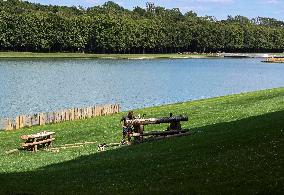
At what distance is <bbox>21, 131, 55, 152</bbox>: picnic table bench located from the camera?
106ft

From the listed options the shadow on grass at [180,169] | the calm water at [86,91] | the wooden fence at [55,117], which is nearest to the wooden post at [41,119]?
the wooden fence at [55,117]

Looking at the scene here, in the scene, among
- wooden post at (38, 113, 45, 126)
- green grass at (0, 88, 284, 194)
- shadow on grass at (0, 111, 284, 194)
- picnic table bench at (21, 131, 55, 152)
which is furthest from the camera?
wooden post at (38, 113, 45, 126)

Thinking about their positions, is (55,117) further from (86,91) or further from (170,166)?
(86,91)

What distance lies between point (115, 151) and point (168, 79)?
88.2 m

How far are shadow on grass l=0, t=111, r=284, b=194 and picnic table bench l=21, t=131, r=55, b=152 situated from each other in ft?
20.8

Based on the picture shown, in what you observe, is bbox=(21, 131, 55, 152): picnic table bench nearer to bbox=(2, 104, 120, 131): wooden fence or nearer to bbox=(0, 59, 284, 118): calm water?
bbox=(2, 104, 120, 131): wooden fence

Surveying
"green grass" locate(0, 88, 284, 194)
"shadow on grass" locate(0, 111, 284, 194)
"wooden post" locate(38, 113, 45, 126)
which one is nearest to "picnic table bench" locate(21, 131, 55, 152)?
"green grass" locate(0, 88, 284, 194)

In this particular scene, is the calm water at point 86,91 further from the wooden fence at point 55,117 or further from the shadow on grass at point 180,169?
the shadow on grass at point 180,169

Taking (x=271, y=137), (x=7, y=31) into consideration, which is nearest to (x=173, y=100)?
(x=271, y=137)

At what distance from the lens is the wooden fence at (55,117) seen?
1777 inches

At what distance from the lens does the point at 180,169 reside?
19.2 meters

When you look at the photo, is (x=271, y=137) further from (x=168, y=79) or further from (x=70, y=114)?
(x=168, y=79)

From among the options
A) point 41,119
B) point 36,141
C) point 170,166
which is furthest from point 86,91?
point 170,166

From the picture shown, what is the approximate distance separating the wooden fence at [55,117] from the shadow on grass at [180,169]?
19511 mm
